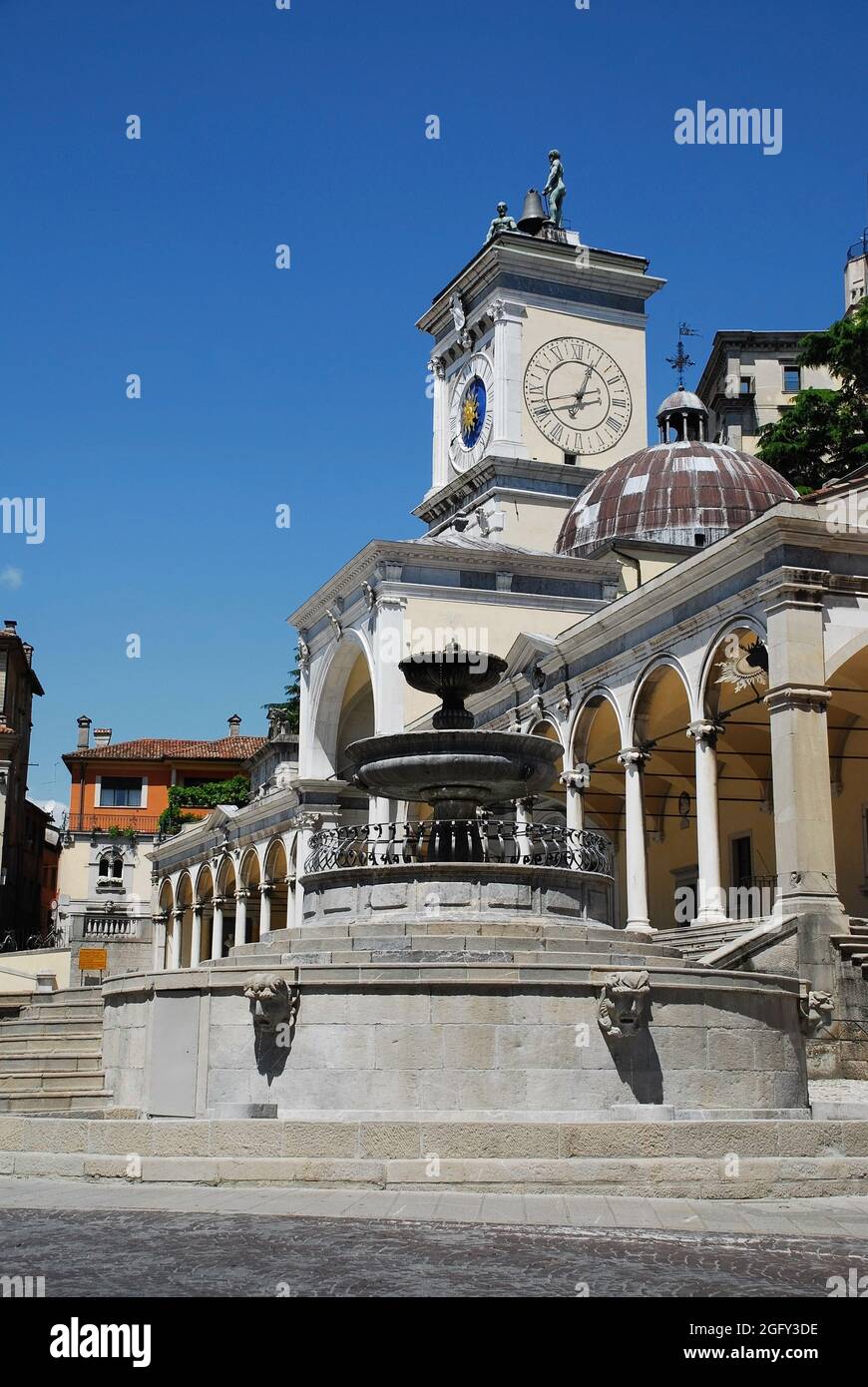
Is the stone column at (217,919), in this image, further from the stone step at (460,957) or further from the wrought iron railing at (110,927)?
the stone step at (460,957)

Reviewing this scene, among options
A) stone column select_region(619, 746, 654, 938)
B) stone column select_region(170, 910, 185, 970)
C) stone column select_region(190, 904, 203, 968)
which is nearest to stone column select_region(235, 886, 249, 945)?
stone column select_region(190, 904, 203, 968)

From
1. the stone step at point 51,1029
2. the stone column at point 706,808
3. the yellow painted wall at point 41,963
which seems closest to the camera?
the stone step at point 51,1029

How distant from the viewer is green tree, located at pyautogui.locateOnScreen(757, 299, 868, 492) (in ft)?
160

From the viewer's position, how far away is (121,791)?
77.3 metres

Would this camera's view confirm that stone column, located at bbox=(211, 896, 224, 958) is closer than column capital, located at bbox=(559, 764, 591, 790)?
No

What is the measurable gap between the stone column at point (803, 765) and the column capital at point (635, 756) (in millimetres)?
5695

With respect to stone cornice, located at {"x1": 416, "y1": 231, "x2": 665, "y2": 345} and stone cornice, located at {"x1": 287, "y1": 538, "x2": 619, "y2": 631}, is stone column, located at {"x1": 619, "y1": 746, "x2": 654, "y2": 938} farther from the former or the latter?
stone cornice, located at {"x1": 416, "y1": 231, "x2": 665, "y2": 345}

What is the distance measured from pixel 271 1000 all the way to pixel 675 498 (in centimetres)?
3138

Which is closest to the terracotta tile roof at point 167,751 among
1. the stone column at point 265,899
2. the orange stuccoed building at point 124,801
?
the orange stuccoed building at point 124,801

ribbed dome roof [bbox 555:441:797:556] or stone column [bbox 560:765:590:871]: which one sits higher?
ribbed dome roof [bbox 555:441:797:556]

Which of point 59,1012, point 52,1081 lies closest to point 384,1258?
point 52,1081

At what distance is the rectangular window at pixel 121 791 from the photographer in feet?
252

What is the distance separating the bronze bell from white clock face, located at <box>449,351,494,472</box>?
5.41 m

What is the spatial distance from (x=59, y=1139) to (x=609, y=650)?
19.6m
